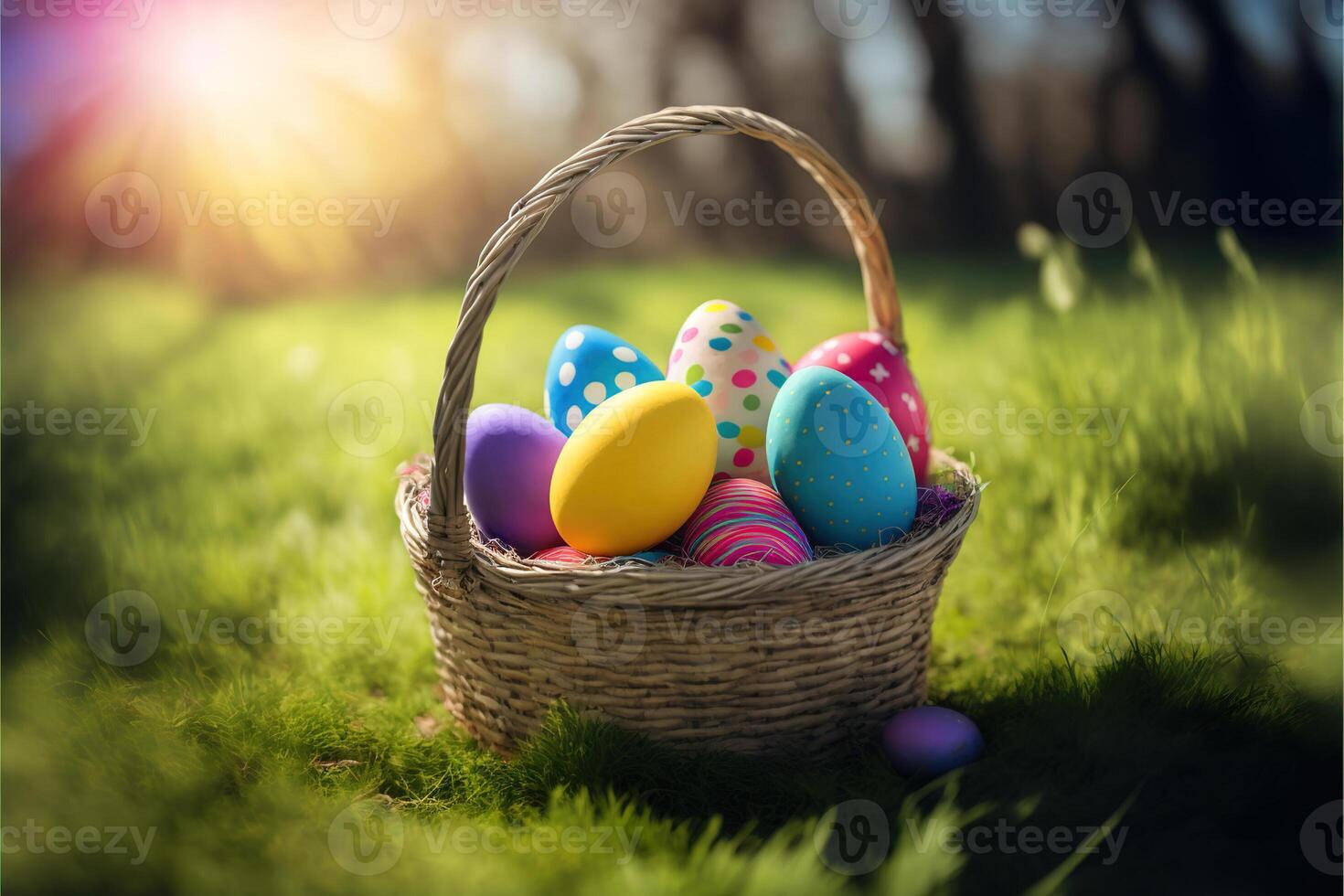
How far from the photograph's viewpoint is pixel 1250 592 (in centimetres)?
183

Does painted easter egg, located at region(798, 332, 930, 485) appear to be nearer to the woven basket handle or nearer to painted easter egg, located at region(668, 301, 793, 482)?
painted easter egg, located at region(668, 301, 793, 482)

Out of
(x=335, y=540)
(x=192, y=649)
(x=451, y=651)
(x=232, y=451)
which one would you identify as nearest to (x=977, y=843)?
(x=451, y=651)

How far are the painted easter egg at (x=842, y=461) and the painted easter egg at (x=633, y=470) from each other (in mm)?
162

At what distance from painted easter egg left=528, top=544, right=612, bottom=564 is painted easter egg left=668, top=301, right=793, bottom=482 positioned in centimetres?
36

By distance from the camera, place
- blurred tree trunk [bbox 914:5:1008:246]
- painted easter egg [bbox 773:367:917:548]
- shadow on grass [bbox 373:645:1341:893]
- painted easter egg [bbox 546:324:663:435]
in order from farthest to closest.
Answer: blurred tree trunk [bbox 914:5:1008:246]
painted easter egg [bbox 546:324:663:435]
painted easter egg [bbox 773:367:917:548]
shadow on grass [bbox 373:645:1341:893]

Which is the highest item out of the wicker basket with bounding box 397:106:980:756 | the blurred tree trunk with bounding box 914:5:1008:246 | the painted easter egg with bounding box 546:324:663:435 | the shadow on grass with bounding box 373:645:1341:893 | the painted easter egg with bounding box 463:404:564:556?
the blurred tree trunk with bounding box 914:5:1008:246

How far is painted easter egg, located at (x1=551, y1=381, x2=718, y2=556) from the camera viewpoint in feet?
4.98

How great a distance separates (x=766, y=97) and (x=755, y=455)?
3134mm

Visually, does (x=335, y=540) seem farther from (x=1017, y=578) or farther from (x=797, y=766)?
(x=1017, y=578)

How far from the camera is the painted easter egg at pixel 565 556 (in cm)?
157

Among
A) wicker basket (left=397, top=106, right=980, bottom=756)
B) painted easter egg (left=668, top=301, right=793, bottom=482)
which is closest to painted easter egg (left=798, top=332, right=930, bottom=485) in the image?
painted easter egg (left=668, top=301, right=793, bottom=482)

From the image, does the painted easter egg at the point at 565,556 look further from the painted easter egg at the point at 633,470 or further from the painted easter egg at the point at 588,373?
the painted easter egg at the point at 588,373

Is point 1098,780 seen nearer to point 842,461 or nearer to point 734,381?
point 842,461

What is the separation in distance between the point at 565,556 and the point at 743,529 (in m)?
0.30
